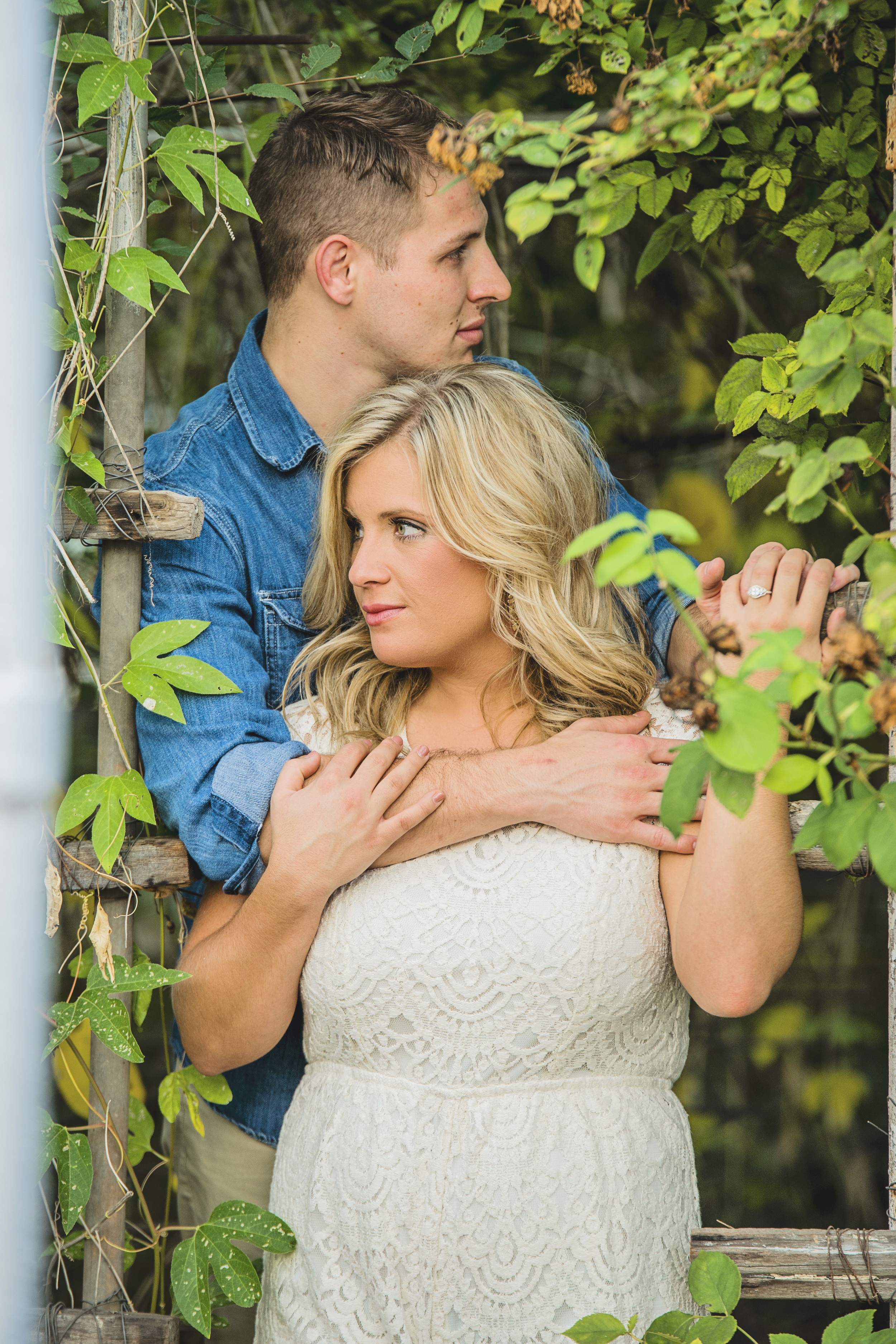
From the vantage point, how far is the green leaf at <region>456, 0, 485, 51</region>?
1.39 metres

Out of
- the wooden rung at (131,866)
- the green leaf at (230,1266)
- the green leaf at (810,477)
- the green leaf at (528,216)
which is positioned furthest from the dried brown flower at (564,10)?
the green leaf at (230,1266)

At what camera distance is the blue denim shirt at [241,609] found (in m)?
1.52

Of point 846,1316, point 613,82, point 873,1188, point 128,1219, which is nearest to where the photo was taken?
point 846,1316

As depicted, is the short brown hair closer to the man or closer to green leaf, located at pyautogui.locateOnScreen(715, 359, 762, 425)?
the man

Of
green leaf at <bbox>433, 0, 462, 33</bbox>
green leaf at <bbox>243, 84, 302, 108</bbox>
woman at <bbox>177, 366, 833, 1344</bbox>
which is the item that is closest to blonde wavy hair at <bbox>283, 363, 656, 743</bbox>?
woman at <bbox>177, 366, 833, 1344</bbox>

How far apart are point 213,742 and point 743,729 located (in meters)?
0.89

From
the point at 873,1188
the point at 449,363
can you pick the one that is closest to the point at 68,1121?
the point at 873,1188

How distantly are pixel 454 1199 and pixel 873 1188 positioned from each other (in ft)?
6.43

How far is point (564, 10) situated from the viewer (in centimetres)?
127

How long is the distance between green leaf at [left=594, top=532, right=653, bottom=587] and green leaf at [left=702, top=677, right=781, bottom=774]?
0.34 feet

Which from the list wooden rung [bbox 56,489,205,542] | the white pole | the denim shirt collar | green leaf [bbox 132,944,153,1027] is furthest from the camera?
the denim shirt collar

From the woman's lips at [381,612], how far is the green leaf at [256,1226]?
748 millimetres

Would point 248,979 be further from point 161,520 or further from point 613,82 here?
point 613,82

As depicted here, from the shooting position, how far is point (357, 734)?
163 cm
